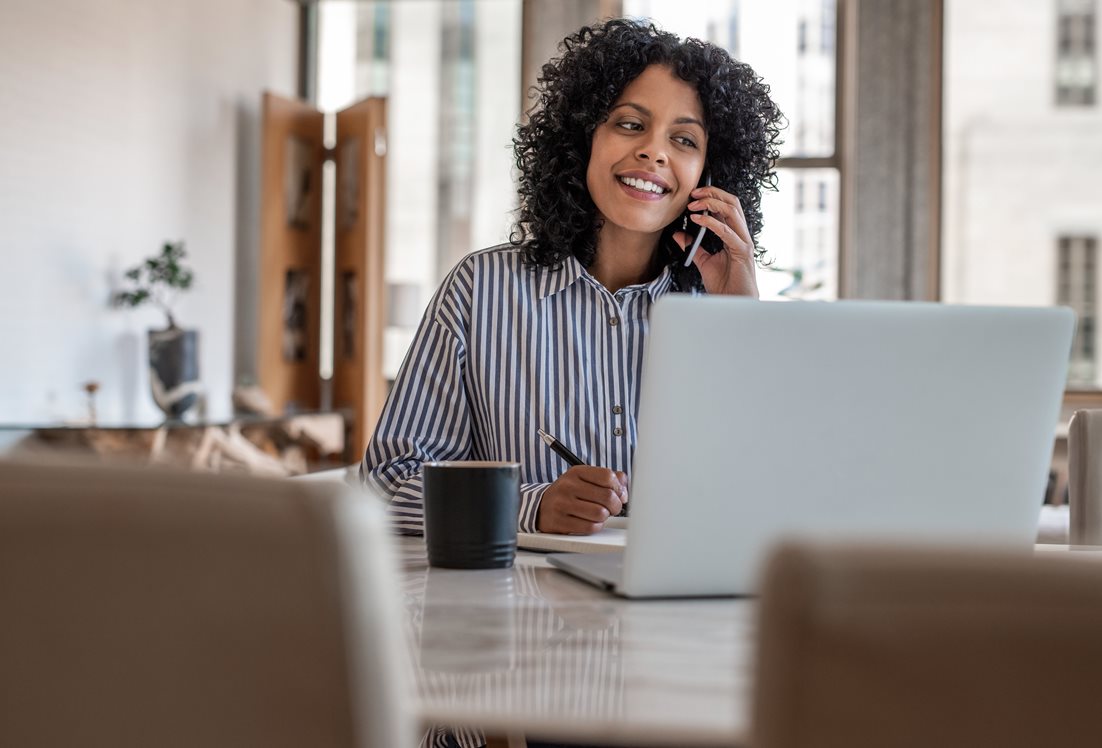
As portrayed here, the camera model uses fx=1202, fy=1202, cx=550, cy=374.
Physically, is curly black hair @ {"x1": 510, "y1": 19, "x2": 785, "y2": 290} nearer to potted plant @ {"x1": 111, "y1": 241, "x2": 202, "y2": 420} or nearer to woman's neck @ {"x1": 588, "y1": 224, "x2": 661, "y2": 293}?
woman's neck @ {"x1": 588, "y1": 224, "x2": 661, "y2": 293}

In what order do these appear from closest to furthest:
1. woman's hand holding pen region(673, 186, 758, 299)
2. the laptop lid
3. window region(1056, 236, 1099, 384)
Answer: the laptop lid
woman's hand holding pen region(673, 186, 758, 299)
window region(1056, 236, 1099, 384)

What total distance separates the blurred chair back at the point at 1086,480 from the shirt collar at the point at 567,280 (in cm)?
62

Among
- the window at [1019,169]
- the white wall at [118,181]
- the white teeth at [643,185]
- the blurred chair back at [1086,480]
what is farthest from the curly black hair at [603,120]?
the window at [1019,169]

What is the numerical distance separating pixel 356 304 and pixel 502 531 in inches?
217

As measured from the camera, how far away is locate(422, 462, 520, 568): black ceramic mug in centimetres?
114

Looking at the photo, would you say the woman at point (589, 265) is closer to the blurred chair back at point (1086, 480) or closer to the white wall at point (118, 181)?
the blurred chair back at point (1086, 480)

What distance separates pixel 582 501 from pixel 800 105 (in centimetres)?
588

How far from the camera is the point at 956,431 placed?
996 mm

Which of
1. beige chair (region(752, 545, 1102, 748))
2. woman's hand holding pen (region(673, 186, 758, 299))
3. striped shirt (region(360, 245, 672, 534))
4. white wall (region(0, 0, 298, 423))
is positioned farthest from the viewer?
white wall (region(0, 0, 298, 423))

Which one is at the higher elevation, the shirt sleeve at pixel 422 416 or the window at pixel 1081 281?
the window at pixel 1081 281

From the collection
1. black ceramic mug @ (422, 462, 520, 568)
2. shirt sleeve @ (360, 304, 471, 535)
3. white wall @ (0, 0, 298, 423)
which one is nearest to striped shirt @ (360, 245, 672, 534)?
shirt sleeve @ (360, 304, 471, 535)

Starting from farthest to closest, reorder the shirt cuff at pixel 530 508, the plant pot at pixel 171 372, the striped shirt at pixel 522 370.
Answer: the plant pot at pixel 171 372
the striped shirt at pixel 522 370
the shirt cuff at pixel 530 508

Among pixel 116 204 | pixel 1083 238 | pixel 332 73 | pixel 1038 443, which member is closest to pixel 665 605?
pixel 1038 443

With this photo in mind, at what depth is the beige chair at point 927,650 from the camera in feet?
1.48
